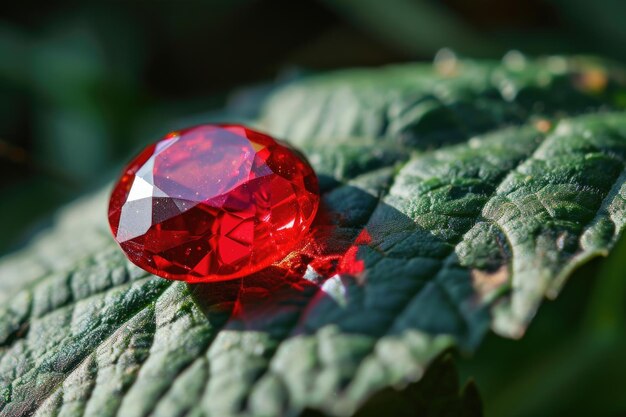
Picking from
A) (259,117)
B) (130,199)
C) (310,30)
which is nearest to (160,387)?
(130,199)

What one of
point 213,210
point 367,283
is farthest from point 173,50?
point 367,283

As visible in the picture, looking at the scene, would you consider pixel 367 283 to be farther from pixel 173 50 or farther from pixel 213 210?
pixel 173 50

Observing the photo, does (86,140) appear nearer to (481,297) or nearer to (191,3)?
(191,3)

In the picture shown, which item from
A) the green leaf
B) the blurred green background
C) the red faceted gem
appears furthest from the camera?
the blurred green background

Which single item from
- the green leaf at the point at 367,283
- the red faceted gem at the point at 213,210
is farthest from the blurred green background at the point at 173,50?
the red faceted gem at the point at 213,210

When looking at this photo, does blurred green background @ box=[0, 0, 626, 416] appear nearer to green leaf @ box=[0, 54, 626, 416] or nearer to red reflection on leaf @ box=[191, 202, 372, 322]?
green leaf @ box=[0, 54, 626, 416]

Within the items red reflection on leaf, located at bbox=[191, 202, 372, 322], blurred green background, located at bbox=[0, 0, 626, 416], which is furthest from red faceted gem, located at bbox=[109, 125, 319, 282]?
blurred green background, located at bbox=[0, 0, 626, 416]
